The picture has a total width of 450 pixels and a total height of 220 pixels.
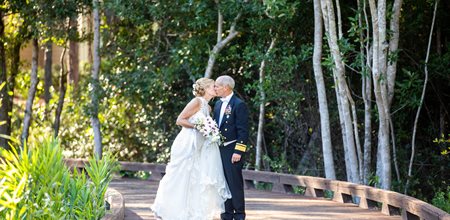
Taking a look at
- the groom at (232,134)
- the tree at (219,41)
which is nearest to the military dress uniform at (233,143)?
the groom at (232,134)

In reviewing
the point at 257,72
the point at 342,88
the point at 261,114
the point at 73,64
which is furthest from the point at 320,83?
the point at 73,64

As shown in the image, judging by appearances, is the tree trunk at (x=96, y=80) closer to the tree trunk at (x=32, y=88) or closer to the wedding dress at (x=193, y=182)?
the tree trunk at (x=32, y=88)

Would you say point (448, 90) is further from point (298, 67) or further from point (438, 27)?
point (298, 67)

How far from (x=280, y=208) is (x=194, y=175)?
241 cm

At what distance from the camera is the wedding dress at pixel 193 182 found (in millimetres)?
12156

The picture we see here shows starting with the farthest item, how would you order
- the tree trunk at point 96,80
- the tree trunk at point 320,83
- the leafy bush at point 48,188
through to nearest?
1. the tree trunk at point 96,80
2. the tree trunk at point 320,83
3. the leafy bush at point 48,188

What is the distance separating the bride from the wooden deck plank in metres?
0.84

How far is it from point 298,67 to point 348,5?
1854mm

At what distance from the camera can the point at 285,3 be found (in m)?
16.9

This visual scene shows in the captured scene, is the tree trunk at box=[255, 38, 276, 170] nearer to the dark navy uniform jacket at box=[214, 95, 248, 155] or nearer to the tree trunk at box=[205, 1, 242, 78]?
→ the tree trunk at box=[205, 1, 242, 78]

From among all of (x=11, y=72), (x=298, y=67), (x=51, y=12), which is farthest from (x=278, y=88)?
(x=11, y=72)

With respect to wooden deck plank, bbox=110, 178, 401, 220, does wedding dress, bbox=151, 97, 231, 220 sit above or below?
above

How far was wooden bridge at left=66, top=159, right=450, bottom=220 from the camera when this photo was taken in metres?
12.7

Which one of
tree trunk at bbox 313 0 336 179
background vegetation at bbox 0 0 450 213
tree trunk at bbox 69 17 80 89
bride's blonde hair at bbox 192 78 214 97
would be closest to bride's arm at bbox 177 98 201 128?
bride's blonde hair at bbox 192 78 214 97
